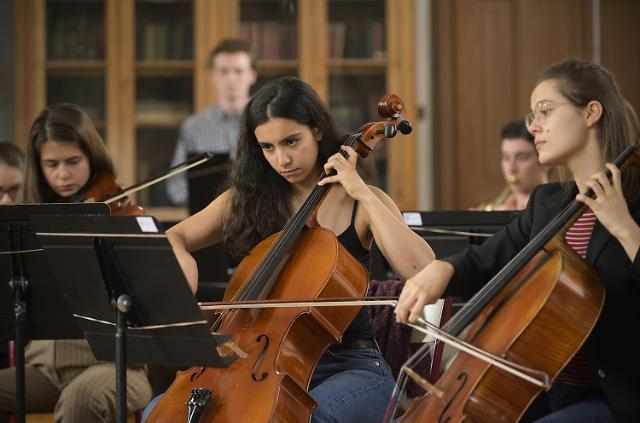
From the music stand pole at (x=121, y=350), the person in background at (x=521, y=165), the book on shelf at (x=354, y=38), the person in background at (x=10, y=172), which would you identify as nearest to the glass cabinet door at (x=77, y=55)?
the book on shelf at (x=354, y=38)

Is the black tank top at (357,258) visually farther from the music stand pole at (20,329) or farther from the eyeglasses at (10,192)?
the eyeglasses at (10,192)

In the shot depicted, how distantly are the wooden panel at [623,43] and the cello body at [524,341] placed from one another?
3407 millimetres

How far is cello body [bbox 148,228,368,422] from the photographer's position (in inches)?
70.6

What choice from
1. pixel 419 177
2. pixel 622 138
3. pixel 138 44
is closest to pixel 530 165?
pixel 419 177

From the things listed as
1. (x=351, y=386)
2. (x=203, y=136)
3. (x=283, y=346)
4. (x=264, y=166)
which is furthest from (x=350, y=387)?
(x=203, y=136)

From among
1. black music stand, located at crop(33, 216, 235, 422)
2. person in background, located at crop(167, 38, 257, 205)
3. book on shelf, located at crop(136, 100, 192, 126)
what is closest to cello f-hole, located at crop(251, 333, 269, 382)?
black music stand, located at crop(33, 216, 235, 422)

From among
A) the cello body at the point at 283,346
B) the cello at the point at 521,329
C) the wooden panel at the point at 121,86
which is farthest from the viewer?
the wooden panel at the point at 121,86

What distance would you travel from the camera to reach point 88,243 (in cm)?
179

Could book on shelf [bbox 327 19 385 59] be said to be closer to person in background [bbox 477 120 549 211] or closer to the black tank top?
person in background [bbox 477 120 549 211]

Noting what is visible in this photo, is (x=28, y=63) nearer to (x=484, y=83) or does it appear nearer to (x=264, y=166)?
(x=484, y=83)

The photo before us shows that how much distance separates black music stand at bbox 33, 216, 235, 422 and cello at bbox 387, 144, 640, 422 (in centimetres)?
39

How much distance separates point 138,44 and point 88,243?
2.94 metres

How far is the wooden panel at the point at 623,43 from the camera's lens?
15.8ft

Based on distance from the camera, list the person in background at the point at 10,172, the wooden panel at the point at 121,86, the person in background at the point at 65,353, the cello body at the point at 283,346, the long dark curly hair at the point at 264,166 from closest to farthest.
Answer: the cello body at the point at 283,346 → the long dark curly hair at the point at 264,166 → the person in background at the point at 65,353 → the person in background at the point at 10,172 → the wooden panel at the point at 121,86
